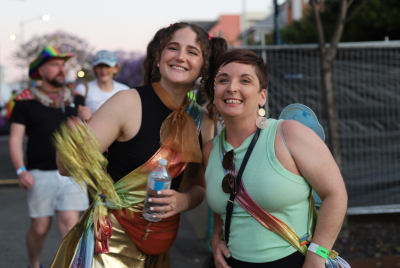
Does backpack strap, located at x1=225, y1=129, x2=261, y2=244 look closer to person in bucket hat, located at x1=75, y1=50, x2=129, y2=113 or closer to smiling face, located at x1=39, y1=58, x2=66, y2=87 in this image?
smiling face, located at x1=39, y1=58, x2=66, y2=87

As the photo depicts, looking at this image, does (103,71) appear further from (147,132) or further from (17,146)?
(147,132)

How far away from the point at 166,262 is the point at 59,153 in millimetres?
1030

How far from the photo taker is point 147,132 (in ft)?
7.03

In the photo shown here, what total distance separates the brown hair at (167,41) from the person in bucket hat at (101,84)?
2553 millimetres

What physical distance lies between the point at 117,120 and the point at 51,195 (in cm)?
221

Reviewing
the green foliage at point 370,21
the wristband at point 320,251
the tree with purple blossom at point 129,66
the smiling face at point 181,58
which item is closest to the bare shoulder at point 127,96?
the smiling face at point 181,58

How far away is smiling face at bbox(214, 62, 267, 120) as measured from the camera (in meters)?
1.91

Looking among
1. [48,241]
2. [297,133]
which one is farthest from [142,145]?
[48,241]

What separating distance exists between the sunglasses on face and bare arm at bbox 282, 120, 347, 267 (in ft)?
1.01

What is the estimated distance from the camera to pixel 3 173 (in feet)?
33.8

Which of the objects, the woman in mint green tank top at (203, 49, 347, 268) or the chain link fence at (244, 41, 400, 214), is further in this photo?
the chain link fence at (244, 41, 400, 214)

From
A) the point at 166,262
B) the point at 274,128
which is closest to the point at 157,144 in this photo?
the point at 274,128

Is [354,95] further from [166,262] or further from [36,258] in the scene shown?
[36,258]

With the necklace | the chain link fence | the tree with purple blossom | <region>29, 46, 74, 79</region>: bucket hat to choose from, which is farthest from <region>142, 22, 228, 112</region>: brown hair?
the tree with purple blossom
